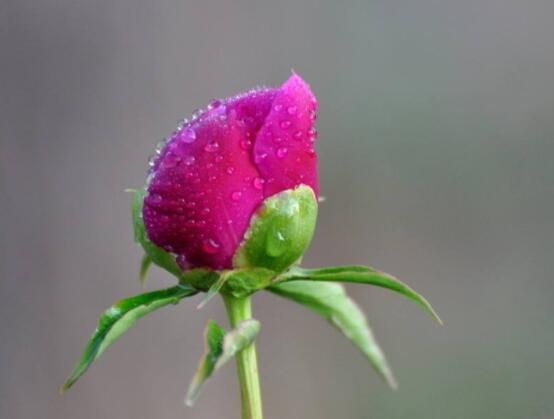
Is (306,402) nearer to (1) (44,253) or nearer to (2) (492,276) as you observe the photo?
(2) (492,276)

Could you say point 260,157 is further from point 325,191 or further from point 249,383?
point 325,191

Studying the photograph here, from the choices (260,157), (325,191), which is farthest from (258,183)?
(325,191)

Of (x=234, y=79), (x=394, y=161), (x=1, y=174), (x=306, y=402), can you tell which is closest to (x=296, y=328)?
(x=306, y=402)

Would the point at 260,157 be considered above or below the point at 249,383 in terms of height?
above

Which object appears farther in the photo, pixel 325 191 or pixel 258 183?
pixel 325 191

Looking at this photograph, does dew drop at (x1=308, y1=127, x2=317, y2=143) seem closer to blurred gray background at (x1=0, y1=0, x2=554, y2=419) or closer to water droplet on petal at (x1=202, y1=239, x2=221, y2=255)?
water droplet on petal at (x1=202, y1=239, x2=221, y2=255)

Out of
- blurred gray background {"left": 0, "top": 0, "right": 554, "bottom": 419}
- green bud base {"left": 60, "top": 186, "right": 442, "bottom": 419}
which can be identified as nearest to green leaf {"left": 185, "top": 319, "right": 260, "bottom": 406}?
green bud base {"left": 60, "top": 186, "right": 442, "bottom": 419}
